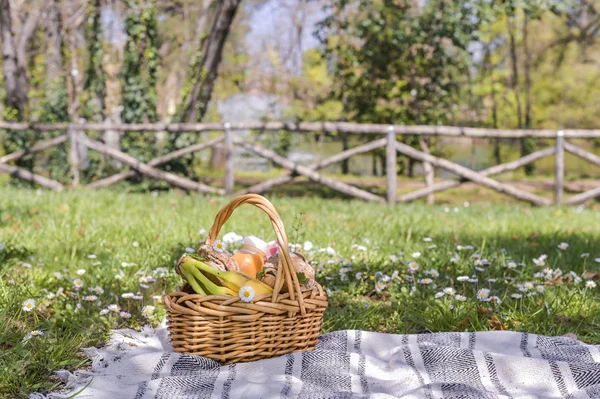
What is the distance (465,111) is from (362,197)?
14.8m

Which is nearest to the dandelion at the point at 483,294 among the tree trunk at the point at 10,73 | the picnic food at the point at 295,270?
the picnic food at the point at 295,270

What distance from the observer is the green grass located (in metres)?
2.91

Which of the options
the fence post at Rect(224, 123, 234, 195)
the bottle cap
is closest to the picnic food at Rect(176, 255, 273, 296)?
the bottle cap

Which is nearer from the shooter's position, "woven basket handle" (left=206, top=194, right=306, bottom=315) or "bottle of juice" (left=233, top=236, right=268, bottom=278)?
"woven basket handle" (left=206, top=194, right=306, bottom=315)

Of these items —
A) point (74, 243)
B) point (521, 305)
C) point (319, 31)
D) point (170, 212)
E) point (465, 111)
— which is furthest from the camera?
point (465, 111)

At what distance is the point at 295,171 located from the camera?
8.60m

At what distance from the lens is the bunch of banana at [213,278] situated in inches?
98.3

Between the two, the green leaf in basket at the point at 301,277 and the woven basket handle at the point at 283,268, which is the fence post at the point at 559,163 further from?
the woven basket handle at the point at 283,268

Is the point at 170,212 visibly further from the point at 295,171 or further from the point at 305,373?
the point at 305,373

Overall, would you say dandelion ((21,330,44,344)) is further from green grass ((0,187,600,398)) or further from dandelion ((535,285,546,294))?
dandelion ((535,285,546,294))

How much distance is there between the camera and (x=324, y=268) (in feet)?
13.1

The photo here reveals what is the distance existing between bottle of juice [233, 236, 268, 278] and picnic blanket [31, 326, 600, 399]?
1.52 feet

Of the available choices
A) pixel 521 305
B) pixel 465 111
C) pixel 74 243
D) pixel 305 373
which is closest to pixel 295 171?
pixel 74 243

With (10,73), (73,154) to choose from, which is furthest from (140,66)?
(10,73)
